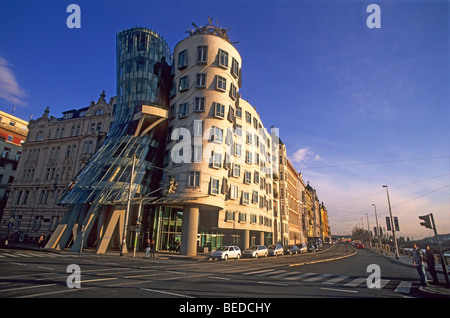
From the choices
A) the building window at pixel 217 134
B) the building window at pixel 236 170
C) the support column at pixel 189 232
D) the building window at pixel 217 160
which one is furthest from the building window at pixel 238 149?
the support column at pixel 189 232

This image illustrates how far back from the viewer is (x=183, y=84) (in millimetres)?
37688

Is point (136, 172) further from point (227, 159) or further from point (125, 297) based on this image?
point (125, 297)

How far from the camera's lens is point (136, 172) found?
117ft

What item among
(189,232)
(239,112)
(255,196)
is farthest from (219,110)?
(255,196)

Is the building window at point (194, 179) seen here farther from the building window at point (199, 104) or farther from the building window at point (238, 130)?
the building window at point (238, 130)

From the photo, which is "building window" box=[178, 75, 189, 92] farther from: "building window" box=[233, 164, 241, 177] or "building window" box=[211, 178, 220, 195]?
"building window" box=[233, 164, 241, 177]

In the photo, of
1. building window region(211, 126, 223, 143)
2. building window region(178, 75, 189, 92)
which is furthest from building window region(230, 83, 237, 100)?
building window region(178, 75, 189, 92)

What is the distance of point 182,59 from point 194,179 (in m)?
18.6

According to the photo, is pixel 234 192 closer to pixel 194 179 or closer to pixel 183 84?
pixel 194 179

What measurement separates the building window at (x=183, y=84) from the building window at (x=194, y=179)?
12812 mm

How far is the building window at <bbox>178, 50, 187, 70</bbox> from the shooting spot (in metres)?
37.7

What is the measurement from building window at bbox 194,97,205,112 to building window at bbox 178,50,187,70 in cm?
610

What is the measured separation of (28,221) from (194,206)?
41279 mm
